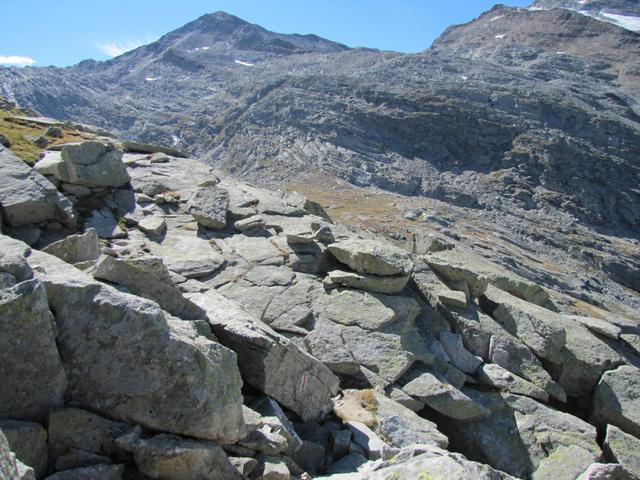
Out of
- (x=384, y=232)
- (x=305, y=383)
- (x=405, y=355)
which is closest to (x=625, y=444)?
(x=405, y=355)

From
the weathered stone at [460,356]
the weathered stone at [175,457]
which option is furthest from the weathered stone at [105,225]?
the weathered stone at [175,457]

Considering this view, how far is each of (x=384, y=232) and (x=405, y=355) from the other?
9251cm

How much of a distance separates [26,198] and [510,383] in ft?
57.1

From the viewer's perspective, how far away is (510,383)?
16016mm

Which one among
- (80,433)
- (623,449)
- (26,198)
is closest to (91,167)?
(26,198)

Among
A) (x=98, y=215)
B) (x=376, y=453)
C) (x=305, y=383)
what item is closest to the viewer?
(x=376, y=453)

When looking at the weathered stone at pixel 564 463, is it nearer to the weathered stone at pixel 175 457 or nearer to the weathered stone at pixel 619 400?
the weathered stone at pixel 619 400

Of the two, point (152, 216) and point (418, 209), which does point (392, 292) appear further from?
point (418, 209)

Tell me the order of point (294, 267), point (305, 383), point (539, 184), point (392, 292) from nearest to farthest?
1. point (305, 383)
2. point (392, 292)
3. point (294, 267)
4. point (539, 184)

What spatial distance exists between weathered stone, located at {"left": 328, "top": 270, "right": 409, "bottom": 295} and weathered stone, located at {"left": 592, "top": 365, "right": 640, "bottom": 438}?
782 centimetres

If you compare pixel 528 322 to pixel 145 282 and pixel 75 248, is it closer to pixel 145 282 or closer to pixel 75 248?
pixel 145 282

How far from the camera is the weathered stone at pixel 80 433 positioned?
721cm

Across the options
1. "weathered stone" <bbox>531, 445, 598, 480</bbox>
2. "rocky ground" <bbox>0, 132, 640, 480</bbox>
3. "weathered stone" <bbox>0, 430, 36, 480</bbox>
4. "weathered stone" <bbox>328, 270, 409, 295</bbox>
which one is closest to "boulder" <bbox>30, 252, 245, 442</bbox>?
"rocky ground" <bbox>0, 132, 640, 480</bbox>

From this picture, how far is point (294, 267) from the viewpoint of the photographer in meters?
18.6
